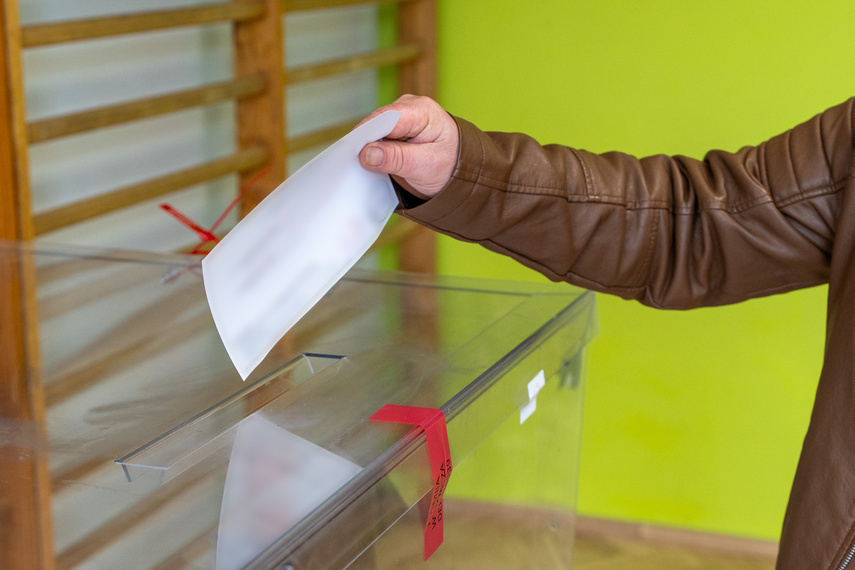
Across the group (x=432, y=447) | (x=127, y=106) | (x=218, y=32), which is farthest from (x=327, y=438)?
(x=218, y=32)

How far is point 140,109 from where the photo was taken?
4.65ft

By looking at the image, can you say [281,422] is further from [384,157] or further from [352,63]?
[352,63]

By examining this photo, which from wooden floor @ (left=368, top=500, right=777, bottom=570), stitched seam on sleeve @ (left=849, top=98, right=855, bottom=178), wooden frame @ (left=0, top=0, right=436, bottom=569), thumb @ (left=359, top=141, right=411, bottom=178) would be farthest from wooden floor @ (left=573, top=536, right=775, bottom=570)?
thumb @ (left=359, top=141, right=411, bottom=178)

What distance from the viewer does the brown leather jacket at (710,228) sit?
84 cm

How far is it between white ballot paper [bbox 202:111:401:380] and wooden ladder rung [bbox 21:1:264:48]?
724 millimetres

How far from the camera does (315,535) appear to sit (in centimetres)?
52

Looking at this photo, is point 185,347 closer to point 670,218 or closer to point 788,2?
point 670,218

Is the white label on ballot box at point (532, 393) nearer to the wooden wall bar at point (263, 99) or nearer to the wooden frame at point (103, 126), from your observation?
the wooden frame at point (103, 126)

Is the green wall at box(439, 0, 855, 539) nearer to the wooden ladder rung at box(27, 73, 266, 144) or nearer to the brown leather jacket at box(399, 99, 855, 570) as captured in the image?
the wooden ladder rung at box(27, 73, 266, 144)

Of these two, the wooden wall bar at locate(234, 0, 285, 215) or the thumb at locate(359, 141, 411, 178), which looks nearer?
the thumb at locate(359, 141, 411, 178)

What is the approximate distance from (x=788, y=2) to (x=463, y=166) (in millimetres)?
1723

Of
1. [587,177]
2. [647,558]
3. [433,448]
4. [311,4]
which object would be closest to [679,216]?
[587,177]

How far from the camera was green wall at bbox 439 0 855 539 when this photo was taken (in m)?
2.23

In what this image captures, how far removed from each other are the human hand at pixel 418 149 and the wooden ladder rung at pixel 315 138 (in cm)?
110
